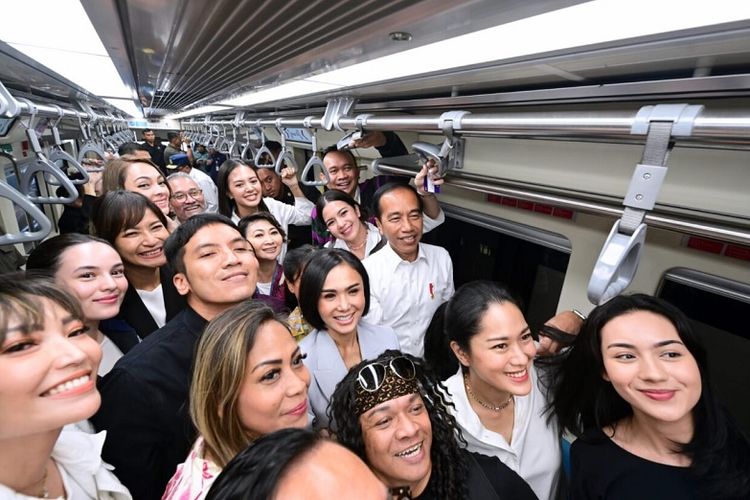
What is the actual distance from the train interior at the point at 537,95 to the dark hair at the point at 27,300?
1.45ft

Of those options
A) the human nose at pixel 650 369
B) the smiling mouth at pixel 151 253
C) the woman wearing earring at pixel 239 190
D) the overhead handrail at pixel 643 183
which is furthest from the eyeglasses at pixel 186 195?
the human nose at pixel 650 369

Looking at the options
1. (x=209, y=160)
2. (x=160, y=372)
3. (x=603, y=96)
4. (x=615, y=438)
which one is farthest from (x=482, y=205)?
(x=209, y=160)

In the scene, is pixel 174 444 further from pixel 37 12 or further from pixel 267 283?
pixel 37 12

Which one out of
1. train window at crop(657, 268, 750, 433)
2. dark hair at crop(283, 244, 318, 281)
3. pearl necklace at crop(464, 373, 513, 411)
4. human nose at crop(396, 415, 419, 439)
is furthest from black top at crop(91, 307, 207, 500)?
train window at crop(657, 268, 750, 433)

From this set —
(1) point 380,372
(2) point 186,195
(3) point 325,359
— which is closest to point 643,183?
(1) point 380,372

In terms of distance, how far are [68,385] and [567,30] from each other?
154cm

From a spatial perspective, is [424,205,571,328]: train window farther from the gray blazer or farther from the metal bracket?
the metal bracket

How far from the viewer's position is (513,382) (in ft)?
4.80

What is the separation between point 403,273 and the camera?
2.55 meters

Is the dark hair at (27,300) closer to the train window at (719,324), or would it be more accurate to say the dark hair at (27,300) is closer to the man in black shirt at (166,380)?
the man in black shirt at (166,380)

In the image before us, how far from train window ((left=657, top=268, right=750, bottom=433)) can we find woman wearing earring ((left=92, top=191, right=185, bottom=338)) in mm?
2568

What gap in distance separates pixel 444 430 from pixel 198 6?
1880 mm

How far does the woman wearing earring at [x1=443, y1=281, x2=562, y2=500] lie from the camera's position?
149 centimetres

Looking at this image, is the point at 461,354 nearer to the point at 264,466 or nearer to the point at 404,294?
the point at 404,294
